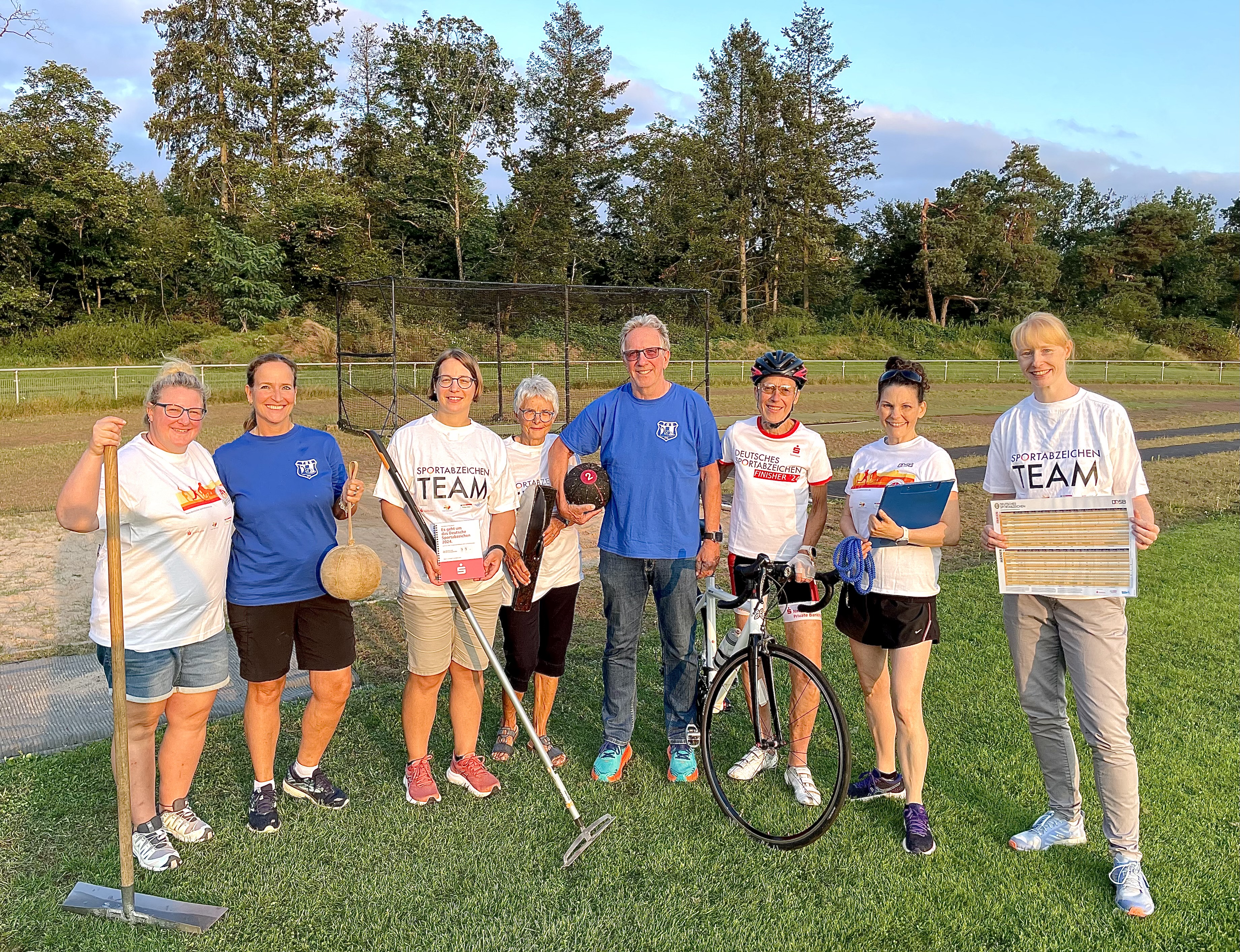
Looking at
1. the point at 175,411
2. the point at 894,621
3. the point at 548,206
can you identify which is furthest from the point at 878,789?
the point at 548,206

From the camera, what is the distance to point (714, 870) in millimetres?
3326

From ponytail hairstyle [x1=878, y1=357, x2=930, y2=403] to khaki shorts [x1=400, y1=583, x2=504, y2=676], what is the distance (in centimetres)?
190

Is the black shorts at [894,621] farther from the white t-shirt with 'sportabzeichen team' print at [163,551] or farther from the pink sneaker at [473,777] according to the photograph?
the white t-shirt with 'sportabzeichen team' print at [163,551]

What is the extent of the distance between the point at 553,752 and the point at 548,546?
0.99 metres

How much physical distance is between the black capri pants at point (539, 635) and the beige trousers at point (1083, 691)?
2.00 m

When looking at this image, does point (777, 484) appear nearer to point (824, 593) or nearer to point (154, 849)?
point (824, 593)

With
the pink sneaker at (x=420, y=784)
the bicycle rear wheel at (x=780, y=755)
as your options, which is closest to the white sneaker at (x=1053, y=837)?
the bicycle rear wheel at (x=780, y=755)

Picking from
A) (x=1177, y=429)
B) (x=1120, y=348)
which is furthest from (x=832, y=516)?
(x=1120, y=348)

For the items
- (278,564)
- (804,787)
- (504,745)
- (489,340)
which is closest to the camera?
(278,564)

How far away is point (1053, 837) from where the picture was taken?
11.3 feet

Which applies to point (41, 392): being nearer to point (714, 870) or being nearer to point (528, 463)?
point (528, 463)

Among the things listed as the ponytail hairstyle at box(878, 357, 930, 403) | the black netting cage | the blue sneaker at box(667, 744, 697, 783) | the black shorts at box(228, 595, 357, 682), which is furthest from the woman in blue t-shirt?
the black netting cage

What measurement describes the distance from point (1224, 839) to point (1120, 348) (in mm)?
43075

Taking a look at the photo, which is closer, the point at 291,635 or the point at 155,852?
the point at 155,852
